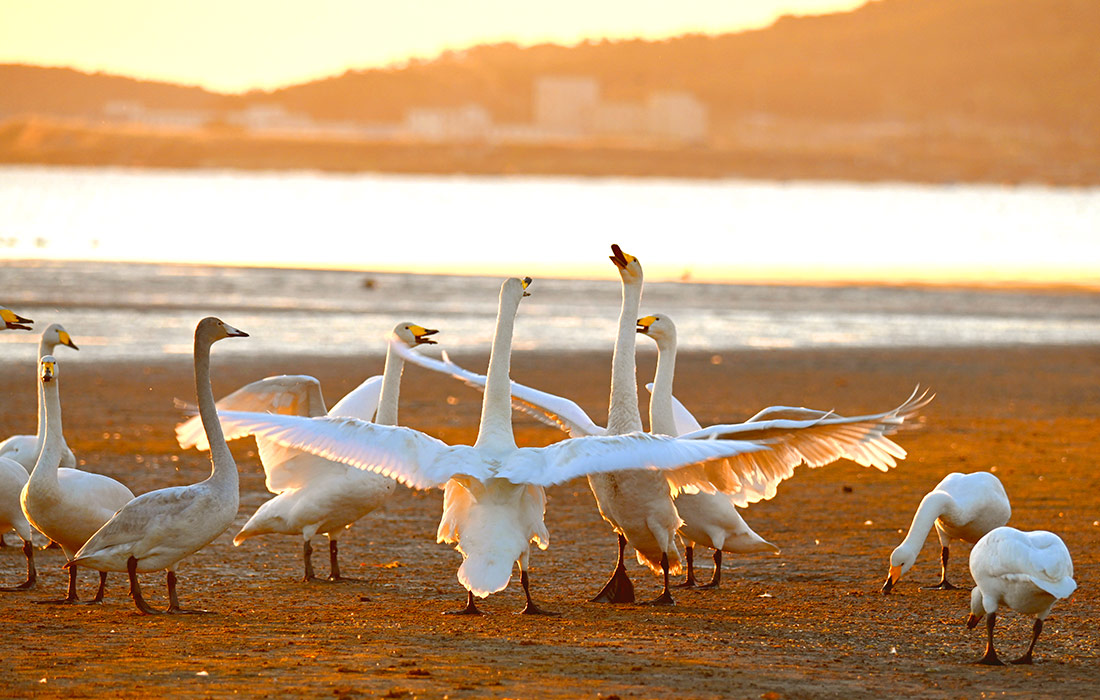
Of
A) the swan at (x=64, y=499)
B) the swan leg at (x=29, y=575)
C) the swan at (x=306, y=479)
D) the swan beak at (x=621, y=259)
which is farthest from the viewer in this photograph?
the swan at (x=306, y=479)

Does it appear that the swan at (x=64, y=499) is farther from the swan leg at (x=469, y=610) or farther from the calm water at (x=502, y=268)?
the calm water at (x=502, y=268)

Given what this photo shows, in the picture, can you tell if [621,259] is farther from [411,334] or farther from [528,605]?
[528,605]

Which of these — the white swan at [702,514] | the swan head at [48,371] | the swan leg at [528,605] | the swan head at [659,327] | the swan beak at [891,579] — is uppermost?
the swan head at [659,327]

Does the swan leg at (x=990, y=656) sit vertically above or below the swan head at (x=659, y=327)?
below

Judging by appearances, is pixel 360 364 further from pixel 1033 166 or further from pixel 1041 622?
pixel 1033 166

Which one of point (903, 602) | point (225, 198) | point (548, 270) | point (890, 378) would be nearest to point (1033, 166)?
point (225, 198)

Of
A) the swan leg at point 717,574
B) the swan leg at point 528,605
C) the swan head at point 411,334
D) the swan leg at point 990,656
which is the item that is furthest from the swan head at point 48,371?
the swan leg at point 990,656

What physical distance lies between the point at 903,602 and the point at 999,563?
1427 millimetres

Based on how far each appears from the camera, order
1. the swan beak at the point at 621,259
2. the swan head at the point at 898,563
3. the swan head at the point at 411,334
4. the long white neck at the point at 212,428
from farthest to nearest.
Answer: the swan head at the point at 411,334
the swan beak at the point at 621,259
the swan head at the point at 898,563
the long white neck at the point at 212,428

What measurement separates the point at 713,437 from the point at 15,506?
13.8 feet

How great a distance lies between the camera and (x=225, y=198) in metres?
99.3

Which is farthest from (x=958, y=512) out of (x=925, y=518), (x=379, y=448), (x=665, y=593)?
(x=379, y=448)

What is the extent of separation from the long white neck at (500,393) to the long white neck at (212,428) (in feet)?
4.38

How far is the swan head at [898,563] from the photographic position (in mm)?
8273
